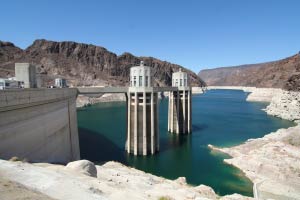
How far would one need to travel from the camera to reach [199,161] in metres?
35.1

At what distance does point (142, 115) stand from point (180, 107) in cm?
1671

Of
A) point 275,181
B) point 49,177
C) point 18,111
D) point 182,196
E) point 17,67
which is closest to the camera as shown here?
point 49,177

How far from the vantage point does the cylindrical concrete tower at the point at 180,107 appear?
168 feet

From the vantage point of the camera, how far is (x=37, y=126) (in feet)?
71.3

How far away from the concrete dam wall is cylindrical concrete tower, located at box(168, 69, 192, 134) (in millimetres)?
24103

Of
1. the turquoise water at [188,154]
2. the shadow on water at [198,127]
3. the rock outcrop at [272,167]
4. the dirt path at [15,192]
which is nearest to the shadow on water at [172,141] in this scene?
the turquoise water at [188,154]

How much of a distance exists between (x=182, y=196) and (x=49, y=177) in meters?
8.03

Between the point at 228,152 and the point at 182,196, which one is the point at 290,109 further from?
the point at 182,196

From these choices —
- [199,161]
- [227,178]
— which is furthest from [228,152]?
[227,178]

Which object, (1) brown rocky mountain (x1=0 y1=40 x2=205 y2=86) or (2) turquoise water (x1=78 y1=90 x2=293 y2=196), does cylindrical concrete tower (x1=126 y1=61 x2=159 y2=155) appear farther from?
(1) brown rocky mountain (x1=0 y1=40 x2=205 y2=86)

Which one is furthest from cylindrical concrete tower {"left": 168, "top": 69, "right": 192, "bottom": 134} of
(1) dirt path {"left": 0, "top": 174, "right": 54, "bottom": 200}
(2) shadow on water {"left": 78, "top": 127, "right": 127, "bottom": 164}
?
(1) dirt path {"left": 0, "top": 174, "right": 54, "bottom": 200}

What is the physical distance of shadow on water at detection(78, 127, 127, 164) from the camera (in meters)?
35.1

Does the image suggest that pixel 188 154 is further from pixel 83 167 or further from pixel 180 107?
pixel 83 167

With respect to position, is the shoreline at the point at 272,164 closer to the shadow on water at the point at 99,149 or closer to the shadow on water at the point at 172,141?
the shadow on water at the point at 172,141
